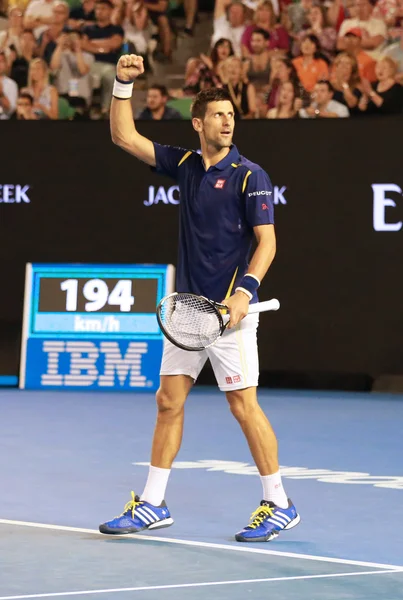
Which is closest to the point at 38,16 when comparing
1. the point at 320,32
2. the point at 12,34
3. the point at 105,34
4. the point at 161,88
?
the point at 12,34

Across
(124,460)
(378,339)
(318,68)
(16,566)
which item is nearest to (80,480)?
(124,460)

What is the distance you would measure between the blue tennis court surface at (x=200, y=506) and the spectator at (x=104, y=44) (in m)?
4.27

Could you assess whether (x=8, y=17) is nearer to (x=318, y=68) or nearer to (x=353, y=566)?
(x=318, y=68)

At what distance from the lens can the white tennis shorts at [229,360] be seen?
562 cm

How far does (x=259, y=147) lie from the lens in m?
13.0

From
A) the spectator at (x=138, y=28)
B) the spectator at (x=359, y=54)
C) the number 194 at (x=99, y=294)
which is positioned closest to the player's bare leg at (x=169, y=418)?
the number 194 at (x=99, y=294)

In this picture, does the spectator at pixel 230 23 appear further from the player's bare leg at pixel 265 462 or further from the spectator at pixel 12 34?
the player's bare leg at pixel 265 462

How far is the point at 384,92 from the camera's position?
1280cm

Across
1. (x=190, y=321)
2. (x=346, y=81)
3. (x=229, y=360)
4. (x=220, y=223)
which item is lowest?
(x=229, y=360)

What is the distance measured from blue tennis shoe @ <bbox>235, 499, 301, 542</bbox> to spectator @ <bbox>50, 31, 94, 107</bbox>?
8.97 metres

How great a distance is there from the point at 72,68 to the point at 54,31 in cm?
58

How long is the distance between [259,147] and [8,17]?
3728mm

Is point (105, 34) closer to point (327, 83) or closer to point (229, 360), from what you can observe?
point (327, 83)

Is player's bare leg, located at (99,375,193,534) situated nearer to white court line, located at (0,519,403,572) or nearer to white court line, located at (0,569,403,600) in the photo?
white court line, located at (0,519,403,572)
